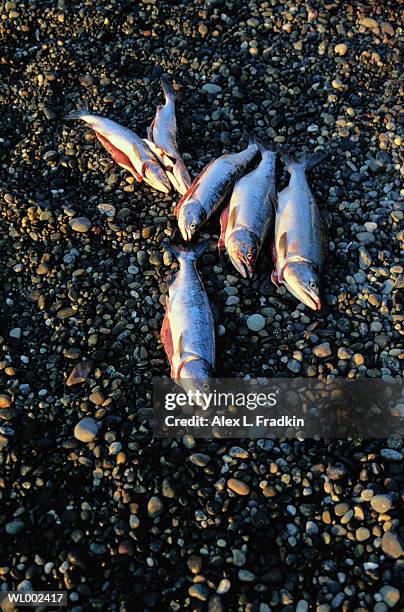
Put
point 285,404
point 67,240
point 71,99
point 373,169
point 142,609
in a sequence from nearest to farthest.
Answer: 1. point 142,609
2. point 285,404
3. point 67,240
4. point 373,169
5. point 71,99

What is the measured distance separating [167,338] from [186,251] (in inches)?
35.1

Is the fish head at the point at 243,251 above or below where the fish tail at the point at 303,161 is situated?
below

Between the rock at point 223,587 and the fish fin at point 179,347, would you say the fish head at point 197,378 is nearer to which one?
the fish fin at point 179,347

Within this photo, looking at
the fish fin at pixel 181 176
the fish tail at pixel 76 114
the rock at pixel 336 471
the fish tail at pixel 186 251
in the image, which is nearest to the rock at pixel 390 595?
the rock at pixel 336 471

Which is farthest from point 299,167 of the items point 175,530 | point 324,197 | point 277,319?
point 175,530

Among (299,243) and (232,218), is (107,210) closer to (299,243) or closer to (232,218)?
(232,218)

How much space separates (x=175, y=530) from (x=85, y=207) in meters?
3.26

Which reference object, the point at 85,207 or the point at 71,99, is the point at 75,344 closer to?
the point at 85,207

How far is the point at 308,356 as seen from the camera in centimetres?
461


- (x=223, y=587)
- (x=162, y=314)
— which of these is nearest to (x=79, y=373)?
(x=162, y=314)

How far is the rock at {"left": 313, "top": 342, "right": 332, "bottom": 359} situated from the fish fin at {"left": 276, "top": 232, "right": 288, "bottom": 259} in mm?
824

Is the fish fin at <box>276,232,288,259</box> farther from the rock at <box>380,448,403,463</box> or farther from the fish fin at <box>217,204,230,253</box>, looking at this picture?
the rock at <box>380,448,403,463</box>

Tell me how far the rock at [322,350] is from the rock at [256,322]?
0.48m

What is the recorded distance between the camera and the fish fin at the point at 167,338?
443cm
